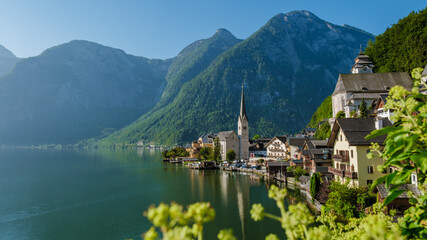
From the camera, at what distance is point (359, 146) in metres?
34.1

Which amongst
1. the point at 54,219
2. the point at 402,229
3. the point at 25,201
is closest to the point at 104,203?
the point at 54,219

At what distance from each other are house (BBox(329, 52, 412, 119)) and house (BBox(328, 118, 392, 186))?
26767 mm

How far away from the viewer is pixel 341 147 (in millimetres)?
39156

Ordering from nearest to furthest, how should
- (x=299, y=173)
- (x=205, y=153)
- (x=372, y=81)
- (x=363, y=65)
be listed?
1. (x=299, y=173)
2. (x=372, y=81)
3. (x=363, y=65)
4. (x=205, y=153)

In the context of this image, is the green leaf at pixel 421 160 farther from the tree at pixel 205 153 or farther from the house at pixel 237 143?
the tree at pixel 205 153

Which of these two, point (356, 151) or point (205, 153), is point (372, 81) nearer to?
point (356, 151)

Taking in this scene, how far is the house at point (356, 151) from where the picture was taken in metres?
34.1

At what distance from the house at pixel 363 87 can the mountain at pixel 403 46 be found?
4.54 meters

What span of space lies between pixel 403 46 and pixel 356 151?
58.6 m

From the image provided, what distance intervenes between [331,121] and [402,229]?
2835 inches

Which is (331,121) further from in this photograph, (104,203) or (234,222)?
(104,203)

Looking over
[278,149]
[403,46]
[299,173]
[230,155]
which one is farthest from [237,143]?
[403,46]

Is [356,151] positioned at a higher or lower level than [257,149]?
higher

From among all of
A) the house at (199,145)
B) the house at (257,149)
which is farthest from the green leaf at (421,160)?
the house at (199,145)
